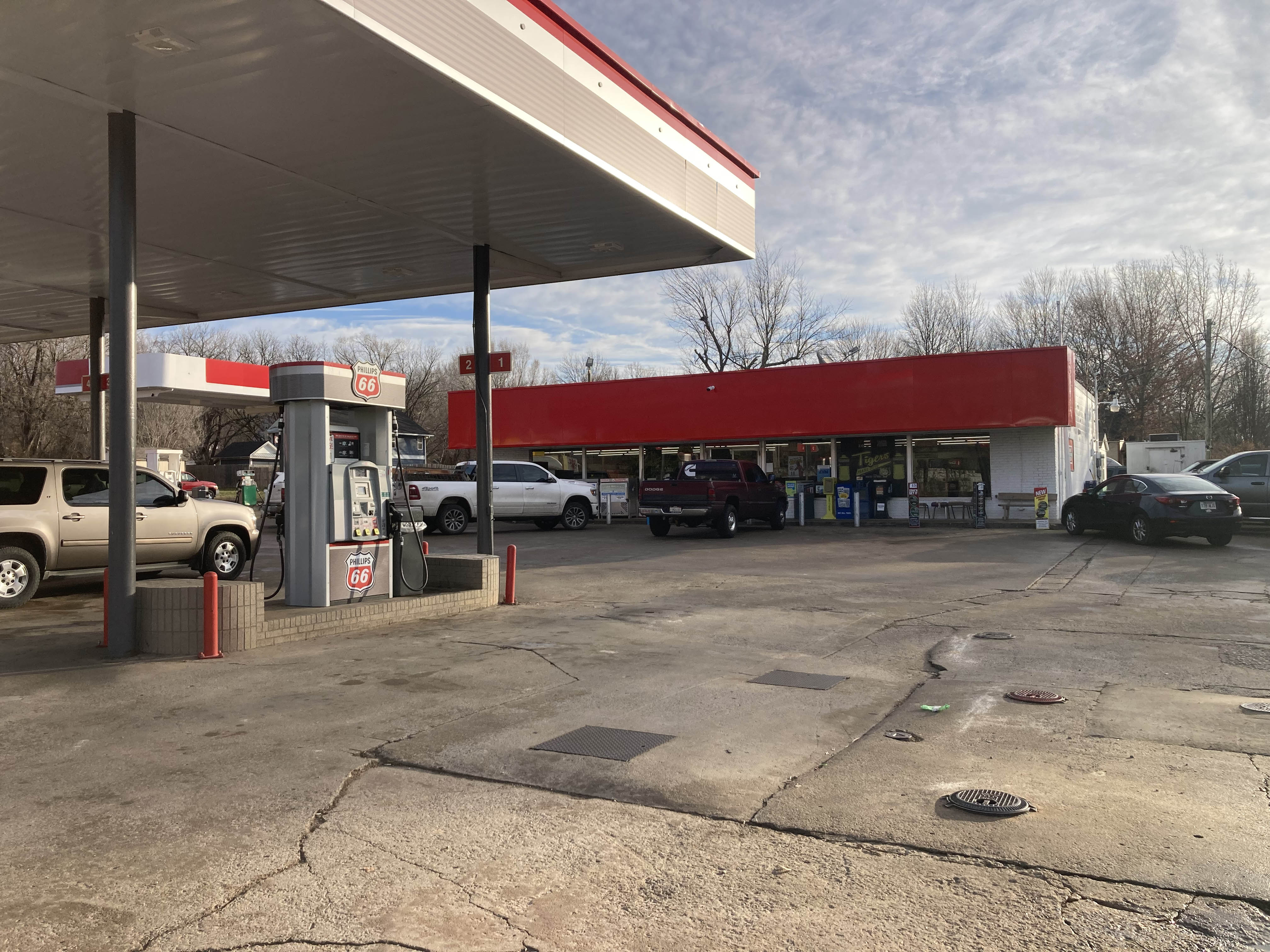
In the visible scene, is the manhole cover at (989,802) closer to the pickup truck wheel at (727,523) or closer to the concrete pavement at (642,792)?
the concrete pavement at (642,792)

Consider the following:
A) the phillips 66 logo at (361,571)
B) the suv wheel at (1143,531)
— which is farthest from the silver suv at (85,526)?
the suv wheel at (1143,531)

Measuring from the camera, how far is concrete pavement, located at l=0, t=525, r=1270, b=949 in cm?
356

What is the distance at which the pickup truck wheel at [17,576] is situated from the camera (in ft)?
38.4

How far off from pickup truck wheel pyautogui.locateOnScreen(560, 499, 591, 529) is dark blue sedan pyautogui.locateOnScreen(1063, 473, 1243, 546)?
13327 mm

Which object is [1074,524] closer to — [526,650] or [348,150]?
[526,650]

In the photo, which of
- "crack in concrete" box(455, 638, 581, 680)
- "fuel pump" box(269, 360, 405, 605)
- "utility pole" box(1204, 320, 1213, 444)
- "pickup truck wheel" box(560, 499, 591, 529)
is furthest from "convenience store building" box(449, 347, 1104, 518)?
"crack in concrete" box(455, 638, 581, 680)

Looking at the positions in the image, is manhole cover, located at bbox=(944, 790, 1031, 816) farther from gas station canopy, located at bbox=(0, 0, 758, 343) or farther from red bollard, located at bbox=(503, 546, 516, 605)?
red bollard, located at bbox=(503, 546, 516, 605)

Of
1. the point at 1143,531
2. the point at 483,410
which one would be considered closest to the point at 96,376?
the point at 483,410

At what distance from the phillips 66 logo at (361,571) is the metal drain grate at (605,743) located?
17.5 ft

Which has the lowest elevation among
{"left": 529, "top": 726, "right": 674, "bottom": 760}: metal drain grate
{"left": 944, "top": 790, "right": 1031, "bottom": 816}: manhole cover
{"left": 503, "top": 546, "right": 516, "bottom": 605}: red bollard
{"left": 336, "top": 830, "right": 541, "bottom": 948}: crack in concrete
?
{"left": 336, "top": 830, "right": 541, "bottom": 948}: crack in concrete

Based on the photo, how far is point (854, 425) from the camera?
26531mm

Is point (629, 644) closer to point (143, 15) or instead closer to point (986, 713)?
point (986, 713)

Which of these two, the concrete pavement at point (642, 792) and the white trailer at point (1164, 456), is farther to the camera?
the white trailer at point (1164, 456)

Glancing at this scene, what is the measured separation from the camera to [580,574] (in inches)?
623
